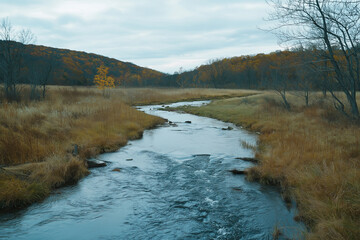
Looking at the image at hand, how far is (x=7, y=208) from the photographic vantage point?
19.4 feet

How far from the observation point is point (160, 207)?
243 inches

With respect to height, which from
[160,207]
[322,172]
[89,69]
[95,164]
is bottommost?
[160,207]

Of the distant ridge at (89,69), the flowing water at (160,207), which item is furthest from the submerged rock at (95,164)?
the distant ridge at (89,69)

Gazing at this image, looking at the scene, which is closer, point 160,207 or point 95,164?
point 160,207

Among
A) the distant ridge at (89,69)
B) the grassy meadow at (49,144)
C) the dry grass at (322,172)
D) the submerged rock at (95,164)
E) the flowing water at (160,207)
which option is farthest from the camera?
the distant ridge at (89,69)

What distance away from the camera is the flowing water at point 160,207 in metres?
5.09

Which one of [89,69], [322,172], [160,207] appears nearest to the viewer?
[160,207]

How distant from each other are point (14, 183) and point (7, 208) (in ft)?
1.95

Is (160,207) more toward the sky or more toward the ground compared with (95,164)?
more toward the ground

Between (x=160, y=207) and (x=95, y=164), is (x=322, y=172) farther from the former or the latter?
(x=95, y=164)

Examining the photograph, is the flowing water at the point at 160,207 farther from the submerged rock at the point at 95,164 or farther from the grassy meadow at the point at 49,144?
the grassy meadow at the point at 49,144

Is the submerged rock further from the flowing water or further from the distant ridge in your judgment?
the distant ridge

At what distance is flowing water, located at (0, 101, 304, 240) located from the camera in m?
5.09

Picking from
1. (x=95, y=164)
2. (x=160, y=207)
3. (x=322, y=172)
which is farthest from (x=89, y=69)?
(x=322, y=172)
